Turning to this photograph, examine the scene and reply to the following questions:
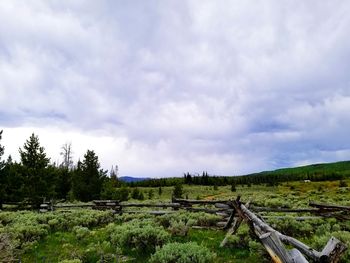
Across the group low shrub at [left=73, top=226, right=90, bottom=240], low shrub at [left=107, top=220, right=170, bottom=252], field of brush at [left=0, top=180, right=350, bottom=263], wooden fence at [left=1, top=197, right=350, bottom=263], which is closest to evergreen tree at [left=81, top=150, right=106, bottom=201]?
wooden fence at [left=1, top=197, right=350, bottom=263]

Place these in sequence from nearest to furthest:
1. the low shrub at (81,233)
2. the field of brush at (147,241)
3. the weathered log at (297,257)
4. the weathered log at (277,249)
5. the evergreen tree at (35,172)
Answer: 1. the weathered log at (297,257)
2. the weathered log at (277,249)
3. the field of brush at (147,241)
4. the low shrub at (81,233)
5. the evergreen tree at (35,172)

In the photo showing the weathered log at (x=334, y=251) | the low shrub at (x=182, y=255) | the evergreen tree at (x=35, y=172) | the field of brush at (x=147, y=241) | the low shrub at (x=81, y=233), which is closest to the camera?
the weathered log at (x=334, y=251)

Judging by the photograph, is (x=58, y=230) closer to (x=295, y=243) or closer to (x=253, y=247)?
(x=253, y=247)

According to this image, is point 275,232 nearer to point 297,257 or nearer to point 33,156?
point 297,257

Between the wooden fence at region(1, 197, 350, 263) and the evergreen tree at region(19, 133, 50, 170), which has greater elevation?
the evergreen tree at region(19, 133, 50, 170)

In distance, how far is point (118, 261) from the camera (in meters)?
9.69

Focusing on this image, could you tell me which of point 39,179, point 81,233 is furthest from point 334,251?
point 39,179

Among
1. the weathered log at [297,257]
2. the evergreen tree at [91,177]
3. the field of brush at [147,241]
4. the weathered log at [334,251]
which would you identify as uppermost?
the evergreen tree at [91,177]

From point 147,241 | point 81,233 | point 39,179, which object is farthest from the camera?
point 39,179

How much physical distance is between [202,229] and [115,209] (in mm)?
8225

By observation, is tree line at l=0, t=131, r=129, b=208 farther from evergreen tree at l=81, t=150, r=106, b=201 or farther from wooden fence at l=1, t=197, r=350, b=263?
wooden fence at l=1, t=197, r=350, b=263

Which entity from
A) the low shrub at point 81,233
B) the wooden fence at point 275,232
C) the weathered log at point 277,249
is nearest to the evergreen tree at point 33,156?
the wooden fence at point 275,232

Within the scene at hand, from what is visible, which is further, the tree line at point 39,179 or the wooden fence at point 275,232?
the tree line at point 39,179

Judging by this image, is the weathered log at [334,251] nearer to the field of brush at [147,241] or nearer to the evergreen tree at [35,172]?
the field of brush at [147,241]
